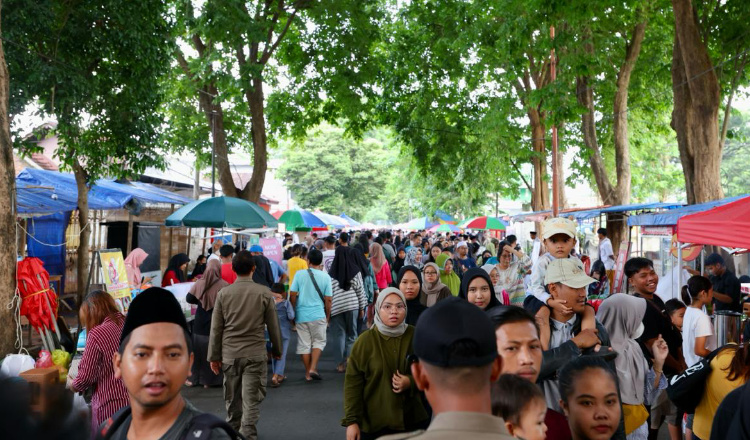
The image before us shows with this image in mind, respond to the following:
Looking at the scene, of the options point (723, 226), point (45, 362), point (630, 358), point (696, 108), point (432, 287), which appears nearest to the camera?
point (630, 358)

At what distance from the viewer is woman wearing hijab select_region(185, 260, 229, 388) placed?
8.99 meters

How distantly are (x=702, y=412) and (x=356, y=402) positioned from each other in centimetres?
228

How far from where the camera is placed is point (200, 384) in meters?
9.74

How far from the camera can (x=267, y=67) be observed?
733 inches

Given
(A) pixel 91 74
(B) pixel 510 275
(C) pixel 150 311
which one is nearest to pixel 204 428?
(C) pixel 150 311

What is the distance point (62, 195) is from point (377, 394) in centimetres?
1051

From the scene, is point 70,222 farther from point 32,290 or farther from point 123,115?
point 32,290

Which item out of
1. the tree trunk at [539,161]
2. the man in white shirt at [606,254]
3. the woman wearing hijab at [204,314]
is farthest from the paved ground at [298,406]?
the tree trunk at [539,161]

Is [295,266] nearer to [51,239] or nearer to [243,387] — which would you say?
[243,387]

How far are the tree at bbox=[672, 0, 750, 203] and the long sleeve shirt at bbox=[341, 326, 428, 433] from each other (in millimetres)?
10038

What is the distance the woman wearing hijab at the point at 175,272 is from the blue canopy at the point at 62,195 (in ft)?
7.07

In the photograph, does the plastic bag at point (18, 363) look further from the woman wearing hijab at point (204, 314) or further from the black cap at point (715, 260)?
the black cap at point (715, 260)

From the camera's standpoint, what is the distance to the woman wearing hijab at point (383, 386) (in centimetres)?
457

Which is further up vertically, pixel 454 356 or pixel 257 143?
pixel 257 143
